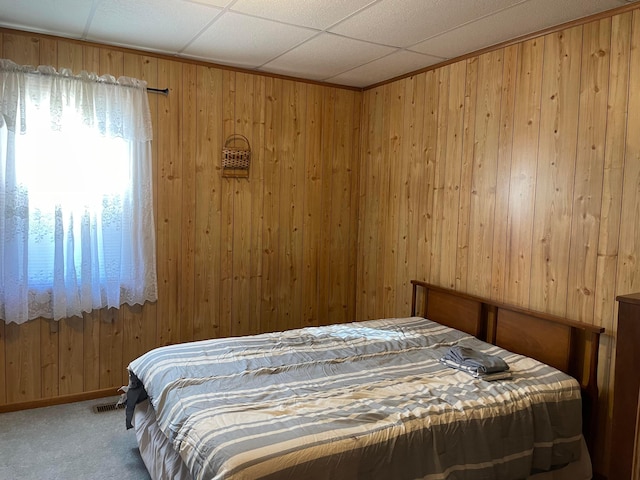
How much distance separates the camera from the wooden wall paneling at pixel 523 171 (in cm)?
296

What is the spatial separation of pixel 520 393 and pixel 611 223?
1.03 meters

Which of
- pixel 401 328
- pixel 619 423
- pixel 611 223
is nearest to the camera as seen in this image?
pixel 619 423

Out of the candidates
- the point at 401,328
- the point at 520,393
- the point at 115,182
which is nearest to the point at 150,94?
the point at 115,182

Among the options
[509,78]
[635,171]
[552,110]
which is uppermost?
[509,78]

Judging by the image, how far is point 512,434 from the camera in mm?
2221

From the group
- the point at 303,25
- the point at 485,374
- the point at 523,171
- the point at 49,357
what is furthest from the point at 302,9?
the point at 49,357

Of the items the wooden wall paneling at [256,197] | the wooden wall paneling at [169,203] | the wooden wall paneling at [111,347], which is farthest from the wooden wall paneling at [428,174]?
the wooden wall paneling at [111,347]

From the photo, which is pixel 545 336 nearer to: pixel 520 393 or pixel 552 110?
pixel 520 393

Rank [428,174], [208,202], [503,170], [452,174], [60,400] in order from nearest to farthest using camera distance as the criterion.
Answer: [503,170] < [60,400] < [452,174] < [428,174] < [208,202]

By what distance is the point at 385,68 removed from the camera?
3830 millimetres

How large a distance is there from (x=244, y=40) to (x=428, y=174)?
1658 millimetres

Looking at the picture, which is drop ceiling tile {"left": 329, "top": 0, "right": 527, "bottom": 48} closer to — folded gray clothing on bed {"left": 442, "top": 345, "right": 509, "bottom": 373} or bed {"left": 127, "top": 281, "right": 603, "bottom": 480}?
bed {"left": 127, "top": 281, "right": 603, "bottom": 480}

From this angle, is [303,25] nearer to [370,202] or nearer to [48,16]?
[48,16]

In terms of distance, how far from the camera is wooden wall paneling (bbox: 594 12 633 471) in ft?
8.23
